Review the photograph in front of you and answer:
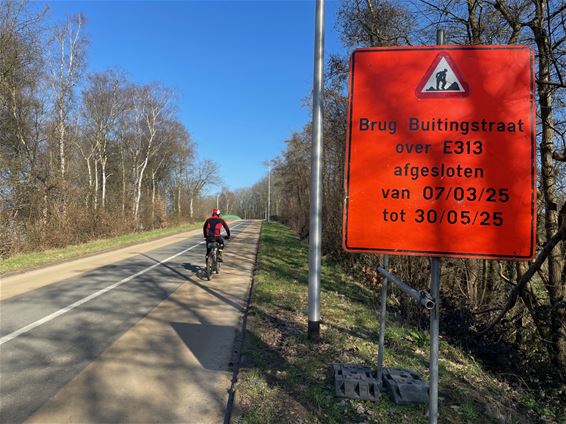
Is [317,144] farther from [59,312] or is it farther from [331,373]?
[59,312]

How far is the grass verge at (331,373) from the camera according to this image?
3771 mm

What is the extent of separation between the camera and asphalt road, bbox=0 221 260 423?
3910 millimetres

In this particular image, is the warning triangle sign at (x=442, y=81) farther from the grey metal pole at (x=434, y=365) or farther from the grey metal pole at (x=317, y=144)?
the grey metal pole at (x=317, y=144)

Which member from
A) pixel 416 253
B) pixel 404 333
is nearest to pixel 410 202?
pixel 416 253

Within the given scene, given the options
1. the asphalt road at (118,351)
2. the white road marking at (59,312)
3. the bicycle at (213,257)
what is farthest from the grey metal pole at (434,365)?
the bicycle at (213,257)

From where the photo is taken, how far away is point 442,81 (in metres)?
2.64

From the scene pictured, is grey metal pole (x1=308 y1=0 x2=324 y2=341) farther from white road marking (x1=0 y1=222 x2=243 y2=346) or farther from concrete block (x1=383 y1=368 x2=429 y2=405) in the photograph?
white road marking (x1=0 y1=222 x2=243 y2=346)

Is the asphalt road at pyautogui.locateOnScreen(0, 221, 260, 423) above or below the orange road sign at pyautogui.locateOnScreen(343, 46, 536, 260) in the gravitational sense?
below

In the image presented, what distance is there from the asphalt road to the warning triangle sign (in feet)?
10.6

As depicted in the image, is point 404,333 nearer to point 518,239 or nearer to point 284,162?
point 518,239

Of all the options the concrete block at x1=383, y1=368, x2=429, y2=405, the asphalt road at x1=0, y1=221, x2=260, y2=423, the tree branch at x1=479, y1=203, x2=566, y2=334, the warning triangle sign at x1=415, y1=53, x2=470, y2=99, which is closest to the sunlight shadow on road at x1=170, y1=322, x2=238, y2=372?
the asphalt road at x1=0, y1=221, x2=260, y2=423

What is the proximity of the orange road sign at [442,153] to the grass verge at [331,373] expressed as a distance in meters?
1.93

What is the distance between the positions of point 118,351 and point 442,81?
16.5ft

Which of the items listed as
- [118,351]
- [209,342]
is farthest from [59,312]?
[209,342]
